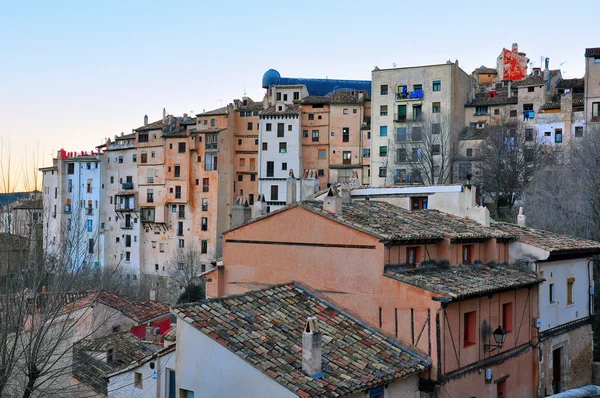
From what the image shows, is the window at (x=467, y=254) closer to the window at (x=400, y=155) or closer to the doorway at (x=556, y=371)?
the doorway at (x=556, y=371)

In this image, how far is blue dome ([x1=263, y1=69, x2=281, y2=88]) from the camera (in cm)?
8975

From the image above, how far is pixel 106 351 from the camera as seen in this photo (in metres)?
23.4

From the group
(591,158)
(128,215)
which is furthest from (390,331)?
(128,215)

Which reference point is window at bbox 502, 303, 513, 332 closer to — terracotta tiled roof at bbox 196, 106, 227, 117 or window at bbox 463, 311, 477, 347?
window at bbox 463, 311, 477, 347

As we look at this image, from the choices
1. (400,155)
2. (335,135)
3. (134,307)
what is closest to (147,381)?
(134,307)

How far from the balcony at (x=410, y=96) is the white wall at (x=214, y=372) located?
5330 cm

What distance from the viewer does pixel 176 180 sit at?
249ft

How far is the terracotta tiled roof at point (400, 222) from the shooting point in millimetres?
16719

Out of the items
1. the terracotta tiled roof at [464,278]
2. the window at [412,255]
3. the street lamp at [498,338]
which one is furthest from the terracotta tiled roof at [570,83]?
the window at [412,255]

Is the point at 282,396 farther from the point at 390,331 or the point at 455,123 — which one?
the point at 455,123

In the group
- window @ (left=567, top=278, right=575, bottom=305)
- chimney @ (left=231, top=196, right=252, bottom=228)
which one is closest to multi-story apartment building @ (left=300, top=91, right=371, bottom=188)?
window @ (left=567, top=278, right=575, bottom=305)

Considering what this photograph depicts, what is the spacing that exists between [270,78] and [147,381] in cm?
7579

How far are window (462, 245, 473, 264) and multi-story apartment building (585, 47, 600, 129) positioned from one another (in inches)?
1654

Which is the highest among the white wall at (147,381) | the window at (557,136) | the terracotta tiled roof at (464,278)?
the window at (557,136)
